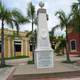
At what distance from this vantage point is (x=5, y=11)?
1048 inches

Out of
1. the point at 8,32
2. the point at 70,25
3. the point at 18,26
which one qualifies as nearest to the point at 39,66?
the point at 18,26

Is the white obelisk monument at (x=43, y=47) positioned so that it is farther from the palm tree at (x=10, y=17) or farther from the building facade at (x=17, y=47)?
the building facade at (x=17, y=47)

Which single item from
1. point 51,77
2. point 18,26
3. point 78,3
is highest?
point 78,3

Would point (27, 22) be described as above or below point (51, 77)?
above

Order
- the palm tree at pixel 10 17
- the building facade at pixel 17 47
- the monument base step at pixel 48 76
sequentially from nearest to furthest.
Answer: the monument base step at pixel 48 76, the palm tree at pixel 10 17, the building facade at pixel 17 47

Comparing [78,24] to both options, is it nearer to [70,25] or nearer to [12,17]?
[70,25]

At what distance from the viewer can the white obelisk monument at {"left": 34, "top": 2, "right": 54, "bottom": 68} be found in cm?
1997

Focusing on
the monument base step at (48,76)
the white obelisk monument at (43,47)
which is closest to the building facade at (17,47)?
the white obelisk monument at (43,47)

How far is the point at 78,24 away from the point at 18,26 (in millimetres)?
5942

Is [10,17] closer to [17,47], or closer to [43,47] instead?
[43,47]

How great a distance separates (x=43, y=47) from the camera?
2022 centimetres

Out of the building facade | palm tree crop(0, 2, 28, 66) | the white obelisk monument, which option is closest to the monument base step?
the white obelisk monument

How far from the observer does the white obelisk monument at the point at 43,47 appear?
20.0 metres

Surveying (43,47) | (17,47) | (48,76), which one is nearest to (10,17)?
(43,47)
